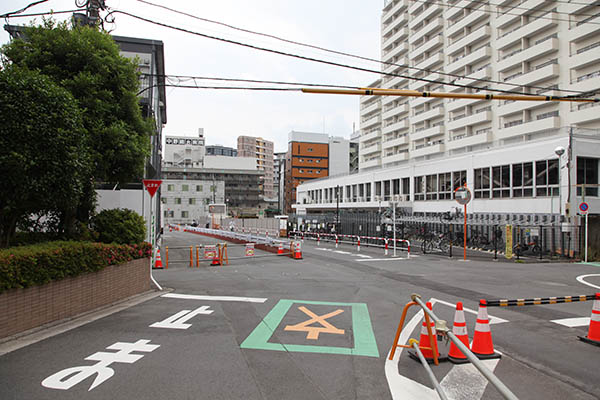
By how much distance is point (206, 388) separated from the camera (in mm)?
4656

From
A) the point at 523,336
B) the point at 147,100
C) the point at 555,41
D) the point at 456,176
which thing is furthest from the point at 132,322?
the point at 555,41

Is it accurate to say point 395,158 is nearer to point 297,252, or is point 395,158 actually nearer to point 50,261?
point 297,252

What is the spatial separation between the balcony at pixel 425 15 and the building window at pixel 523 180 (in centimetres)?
3543

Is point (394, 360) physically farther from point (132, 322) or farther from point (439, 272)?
point (439, 272)

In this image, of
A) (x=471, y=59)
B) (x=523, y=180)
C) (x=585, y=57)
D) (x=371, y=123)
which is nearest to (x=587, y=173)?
(x=523, y=180)

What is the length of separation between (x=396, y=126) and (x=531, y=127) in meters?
26.2

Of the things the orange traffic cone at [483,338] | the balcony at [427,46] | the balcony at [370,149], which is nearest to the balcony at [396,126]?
the balcony at [370,149]

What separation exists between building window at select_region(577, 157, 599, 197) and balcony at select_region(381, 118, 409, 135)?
127ft

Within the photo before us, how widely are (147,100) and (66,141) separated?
2079cm

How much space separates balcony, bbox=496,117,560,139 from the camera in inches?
1503

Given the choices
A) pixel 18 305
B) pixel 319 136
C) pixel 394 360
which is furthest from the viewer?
pixel 319 136

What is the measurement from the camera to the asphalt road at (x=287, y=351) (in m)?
4.69

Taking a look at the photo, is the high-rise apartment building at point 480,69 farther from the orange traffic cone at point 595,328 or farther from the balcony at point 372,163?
the orange traffic cone at point 595,328

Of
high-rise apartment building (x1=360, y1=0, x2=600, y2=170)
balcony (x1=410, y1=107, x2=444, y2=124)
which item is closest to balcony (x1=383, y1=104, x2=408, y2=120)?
high-rise apartment building (x1=360, y1=0, x2=600, y2=170)
